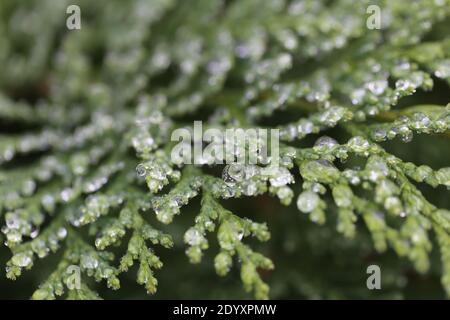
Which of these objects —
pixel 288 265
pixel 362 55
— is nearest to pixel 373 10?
pixel 362 55

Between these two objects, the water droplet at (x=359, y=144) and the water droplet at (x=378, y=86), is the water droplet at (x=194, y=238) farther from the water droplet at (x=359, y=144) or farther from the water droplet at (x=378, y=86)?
the water droplet at (x=378, y=86)

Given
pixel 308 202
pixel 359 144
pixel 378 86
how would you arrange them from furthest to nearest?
pixel 378 86, pixel 359 144, pixel 308 202

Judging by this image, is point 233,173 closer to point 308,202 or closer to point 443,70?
point 308,202

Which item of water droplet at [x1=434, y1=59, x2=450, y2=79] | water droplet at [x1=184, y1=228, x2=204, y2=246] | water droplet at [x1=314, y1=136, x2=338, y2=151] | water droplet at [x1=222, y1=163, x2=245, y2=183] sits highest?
water droplet at [x1=434, y1=59, x2=450, y2=79]

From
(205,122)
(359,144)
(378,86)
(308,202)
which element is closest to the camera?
(308,202)

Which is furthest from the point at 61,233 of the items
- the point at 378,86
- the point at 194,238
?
the point at 378,86

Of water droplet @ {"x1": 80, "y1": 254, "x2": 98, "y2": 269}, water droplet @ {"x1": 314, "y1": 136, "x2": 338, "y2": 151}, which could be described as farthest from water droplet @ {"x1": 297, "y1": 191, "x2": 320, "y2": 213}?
water droplet @ {"x1": 80, "y1": 254, "x2": 98, "y2": 269}

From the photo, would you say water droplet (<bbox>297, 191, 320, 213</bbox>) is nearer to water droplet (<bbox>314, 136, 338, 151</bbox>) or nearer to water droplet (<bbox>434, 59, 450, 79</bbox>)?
water droplet (<bbox>314, 136, 338, 151</bbox>)

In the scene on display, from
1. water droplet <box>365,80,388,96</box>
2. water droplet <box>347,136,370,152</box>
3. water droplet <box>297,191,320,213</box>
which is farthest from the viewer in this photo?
water droplet <box>365,80,388,96</box>

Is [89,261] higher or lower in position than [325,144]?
lower

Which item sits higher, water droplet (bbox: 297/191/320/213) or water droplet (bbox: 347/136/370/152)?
water droplet (bbox: 347/136/370/152)
